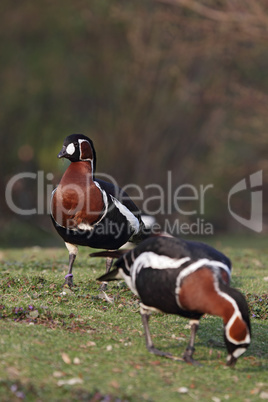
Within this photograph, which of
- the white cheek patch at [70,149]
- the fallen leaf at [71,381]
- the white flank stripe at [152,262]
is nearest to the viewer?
the fallen leaf at [71,381]

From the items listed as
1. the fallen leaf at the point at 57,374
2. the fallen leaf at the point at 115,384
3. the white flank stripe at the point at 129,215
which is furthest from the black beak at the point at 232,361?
the white flank stripe at the point at 129,215

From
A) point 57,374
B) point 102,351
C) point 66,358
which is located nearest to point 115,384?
point 57,374

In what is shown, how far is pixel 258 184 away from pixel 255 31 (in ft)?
26.3

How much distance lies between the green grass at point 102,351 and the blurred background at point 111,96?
38.8 ft

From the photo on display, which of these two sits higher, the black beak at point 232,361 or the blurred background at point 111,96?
the blurred background at point 111,96

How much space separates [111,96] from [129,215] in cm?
1314

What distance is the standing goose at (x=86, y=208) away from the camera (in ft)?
23.8

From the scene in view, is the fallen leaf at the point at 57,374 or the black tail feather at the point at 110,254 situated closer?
the fallen leaf at the point at 57,374

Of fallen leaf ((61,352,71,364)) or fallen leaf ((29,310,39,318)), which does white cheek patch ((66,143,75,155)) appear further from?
fallen leaf ((61,352,71,364))

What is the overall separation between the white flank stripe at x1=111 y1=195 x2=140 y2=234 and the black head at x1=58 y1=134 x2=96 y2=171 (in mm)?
595

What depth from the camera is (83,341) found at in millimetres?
5520

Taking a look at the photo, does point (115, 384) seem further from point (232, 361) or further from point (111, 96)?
point (111, 96)

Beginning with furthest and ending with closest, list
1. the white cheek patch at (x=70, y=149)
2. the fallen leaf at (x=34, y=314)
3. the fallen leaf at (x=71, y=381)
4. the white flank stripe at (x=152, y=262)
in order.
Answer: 1. the white cheek patch at (x=70, y=149)
2. the fallen leaf at (x=34, y=314)
3. the white flank stripe at (x=152, y=262)
4. the fallen leaf at (x=71, y=381)

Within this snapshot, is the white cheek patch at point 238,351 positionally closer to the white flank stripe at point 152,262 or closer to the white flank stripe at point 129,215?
the white flank stripe at point 152,262
